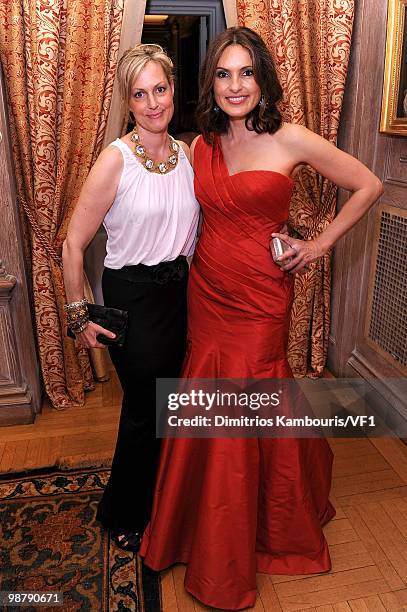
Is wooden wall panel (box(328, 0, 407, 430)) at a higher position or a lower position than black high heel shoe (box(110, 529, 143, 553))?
higher

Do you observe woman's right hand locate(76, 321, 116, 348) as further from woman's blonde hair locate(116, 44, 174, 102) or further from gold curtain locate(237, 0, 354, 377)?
gold curtain locate(237, 0, 354, 377)

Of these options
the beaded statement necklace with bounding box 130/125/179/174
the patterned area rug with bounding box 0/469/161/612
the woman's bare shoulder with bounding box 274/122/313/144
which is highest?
the woman's bare shoulder with bounding box 274/122/313/144

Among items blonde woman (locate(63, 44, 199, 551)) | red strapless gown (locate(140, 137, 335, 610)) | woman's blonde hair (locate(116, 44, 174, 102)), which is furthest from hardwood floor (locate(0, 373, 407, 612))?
woman's blonde hair (locate(116, 44, 174, 102))

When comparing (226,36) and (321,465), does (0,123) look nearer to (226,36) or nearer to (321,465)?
(226,36)

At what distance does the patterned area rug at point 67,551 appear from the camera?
6.32 feet

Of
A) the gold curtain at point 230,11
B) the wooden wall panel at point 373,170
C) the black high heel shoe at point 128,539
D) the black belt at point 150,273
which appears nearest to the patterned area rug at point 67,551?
the black high heel shoe at point 128,539

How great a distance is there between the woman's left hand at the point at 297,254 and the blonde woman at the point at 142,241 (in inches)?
12.5

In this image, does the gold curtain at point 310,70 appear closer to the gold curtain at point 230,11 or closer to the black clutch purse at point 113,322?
the gold curtain at point 230,11

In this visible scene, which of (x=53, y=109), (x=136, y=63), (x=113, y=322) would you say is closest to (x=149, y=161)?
(x=136, y=63)

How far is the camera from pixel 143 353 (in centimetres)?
186

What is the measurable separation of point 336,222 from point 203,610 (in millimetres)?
1449

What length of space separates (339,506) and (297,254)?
120 centimetres

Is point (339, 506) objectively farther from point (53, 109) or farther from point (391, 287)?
point (53, 109)

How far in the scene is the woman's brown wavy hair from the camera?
5.61ft
